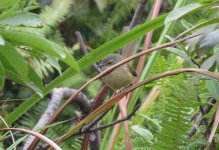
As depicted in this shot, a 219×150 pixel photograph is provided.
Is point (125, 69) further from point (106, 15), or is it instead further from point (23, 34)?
point (106, 15)

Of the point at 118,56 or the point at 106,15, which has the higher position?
the point at 118,56

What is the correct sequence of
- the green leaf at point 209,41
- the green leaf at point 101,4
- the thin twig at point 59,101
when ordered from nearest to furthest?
the green leaf at point 209,41
the thin twig at point 59,101
the green leaf at point 101,4

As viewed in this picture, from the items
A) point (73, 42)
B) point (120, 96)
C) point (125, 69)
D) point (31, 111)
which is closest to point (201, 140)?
point (120, 96)

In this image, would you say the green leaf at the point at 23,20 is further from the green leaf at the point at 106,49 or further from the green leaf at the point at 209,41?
the green leaf at the point at 209,41

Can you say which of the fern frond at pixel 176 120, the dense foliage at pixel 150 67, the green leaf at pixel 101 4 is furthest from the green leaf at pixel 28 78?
the green leaf at pixel 101 4

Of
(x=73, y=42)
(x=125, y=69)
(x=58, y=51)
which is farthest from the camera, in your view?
(x=73, y=42)

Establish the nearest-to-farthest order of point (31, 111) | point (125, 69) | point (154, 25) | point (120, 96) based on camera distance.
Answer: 1. point (120, 96)
2. point (154, 25)
3. point (125, 69)
4. point (31, 111)
